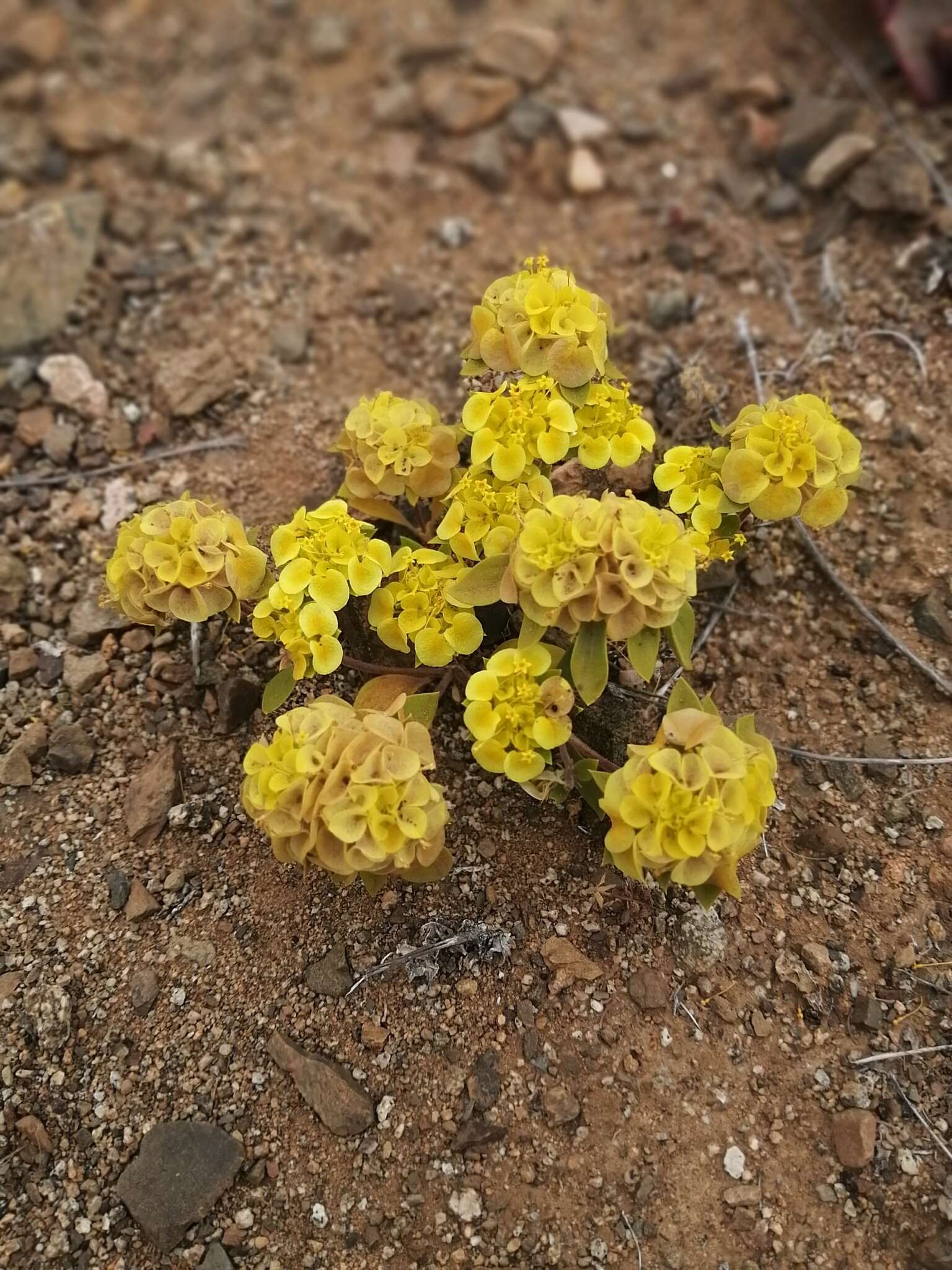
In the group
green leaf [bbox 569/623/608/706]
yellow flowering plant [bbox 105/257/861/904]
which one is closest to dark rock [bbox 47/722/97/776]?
yellow flowering plant [bbox 105/257/861/904]

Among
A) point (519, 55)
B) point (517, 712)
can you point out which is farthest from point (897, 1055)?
point (519, 55)

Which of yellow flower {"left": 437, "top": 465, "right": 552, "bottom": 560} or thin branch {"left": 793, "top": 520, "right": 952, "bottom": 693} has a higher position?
yellow flower {"left": 437, "top": 465, "right": 552, "bottom": 560}

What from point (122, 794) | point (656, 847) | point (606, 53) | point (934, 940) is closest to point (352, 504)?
point (122, 794)

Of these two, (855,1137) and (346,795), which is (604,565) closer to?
(346,795)

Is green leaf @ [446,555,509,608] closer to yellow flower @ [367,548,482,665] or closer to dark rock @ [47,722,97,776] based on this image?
yellow flower @ [367,548,482,665]

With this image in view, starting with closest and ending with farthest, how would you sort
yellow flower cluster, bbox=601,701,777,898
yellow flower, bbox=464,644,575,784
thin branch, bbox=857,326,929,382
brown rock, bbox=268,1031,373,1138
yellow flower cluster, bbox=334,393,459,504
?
yellow flower cluster, bbox=601,701,777,898, yellow flower, bbox=464,644,575,784, brown rock, bbox=268,1031,373,1138, yellow flower cluster, bbox=334,393,459,504, thin branch, bbox=857,326,929,382

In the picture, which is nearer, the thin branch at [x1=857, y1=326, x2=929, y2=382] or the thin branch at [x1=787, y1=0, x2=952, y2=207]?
the thin branch at [x1=857, y1=326, x2=929, y2=382]

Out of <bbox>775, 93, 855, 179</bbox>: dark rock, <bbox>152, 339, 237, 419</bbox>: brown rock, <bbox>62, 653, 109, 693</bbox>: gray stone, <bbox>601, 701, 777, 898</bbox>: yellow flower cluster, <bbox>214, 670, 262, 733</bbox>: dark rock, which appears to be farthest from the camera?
<bbox>775, 93, 855, 179</bbox>: dark rock
